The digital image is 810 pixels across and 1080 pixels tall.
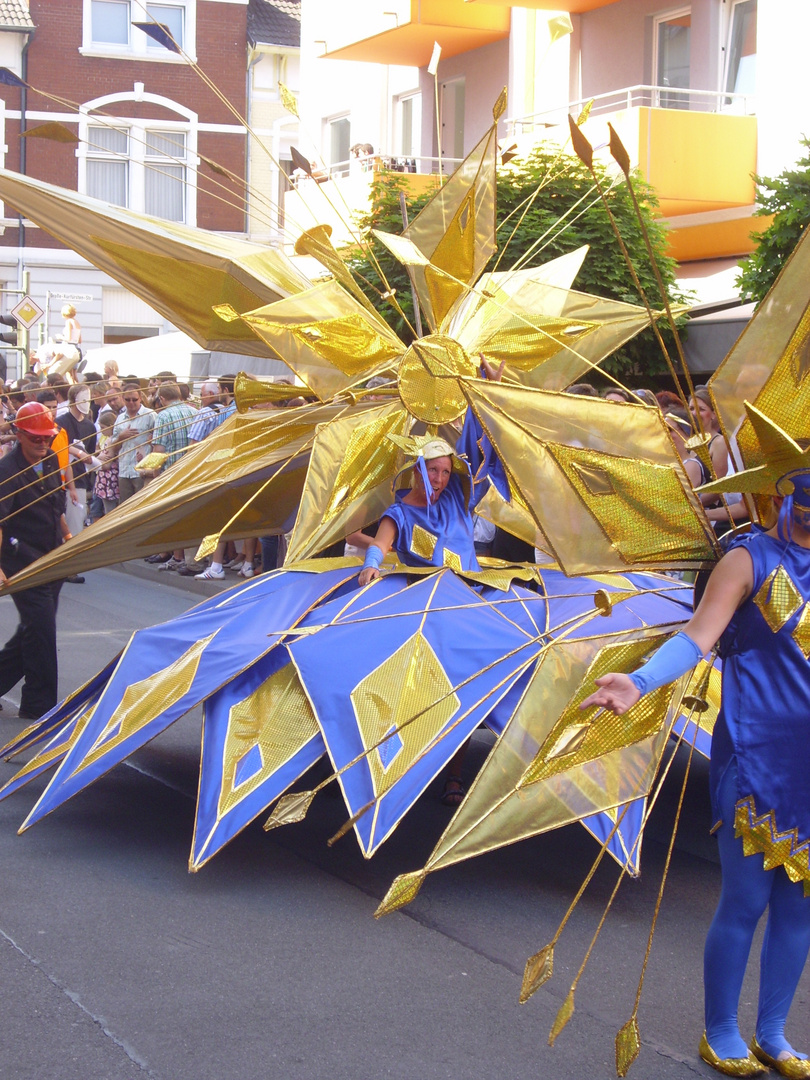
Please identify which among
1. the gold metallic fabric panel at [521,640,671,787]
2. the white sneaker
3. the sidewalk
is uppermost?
the gold metallic fabric panel at [521,640,671,787]

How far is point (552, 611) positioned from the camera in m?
5.31

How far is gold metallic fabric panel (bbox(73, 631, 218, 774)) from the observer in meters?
4.98

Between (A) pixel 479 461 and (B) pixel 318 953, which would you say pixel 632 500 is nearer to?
(B) pixel 318 953

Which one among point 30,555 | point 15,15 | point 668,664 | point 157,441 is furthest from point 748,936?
point 15,15

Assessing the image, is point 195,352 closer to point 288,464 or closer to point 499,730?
point 288,464

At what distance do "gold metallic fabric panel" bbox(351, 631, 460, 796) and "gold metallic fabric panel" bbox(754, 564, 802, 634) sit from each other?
1.60m

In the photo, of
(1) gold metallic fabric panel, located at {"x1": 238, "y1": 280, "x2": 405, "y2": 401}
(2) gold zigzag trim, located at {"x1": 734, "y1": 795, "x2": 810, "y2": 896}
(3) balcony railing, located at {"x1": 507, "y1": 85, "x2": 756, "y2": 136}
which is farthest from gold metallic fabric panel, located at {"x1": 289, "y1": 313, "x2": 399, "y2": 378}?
(3) balcony railing, located at {"x1": 507, "y1": 85, "x2": 756, "y2": 136}

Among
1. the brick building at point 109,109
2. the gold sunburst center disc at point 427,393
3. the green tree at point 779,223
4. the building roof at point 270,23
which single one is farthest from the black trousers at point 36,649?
the building roof at point 270,23

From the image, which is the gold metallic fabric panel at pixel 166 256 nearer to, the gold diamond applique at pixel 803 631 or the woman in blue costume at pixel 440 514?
the woman in blue costume at pixel 440 514

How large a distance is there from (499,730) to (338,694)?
0.61 m

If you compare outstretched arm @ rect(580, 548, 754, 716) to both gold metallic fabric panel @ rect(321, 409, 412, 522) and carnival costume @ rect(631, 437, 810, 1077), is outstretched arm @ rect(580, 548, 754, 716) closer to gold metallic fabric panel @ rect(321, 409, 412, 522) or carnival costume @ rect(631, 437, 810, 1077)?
carnival costume @ rect(631, 437, 810, 1077)

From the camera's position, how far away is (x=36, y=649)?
7344 mm

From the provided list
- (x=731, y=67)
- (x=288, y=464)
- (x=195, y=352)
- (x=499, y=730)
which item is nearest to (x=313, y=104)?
(x=195, y=352)

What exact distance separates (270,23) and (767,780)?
113 feet
